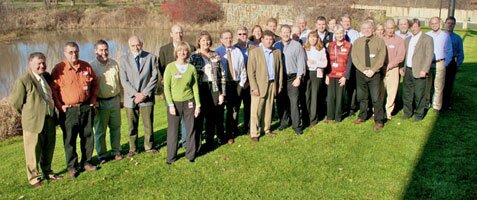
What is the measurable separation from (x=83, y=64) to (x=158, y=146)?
223 cm

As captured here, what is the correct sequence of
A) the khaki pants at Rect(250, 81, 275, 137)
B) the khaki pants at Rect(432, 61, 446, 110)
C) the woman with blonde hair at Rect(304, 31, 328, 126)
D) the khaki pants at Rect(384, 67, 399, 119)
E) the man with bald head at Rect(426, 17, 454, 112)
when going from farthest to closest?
the khaki pants at Rect(432, 61, 446, 110) < the man with bald head at Rect(426, 17, 454, 112) < the khaki pants at Rect(384, 67, 399, 119) < the woman with blonde hair at Rect(304, 31, 328, 126) < the khaki pants at Rect(250, 81, 275, 137)

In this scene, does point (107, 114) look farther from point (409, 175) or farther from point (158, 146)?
point (409, 175)

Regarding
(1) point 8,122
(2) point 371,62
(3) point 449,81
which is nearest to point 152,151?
(2) point 371,62

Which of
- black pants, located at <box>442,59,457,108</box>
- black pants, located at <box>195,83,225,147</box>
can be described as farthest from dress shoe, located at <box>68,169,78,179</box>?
black pants, located at <box>442,59,457,108</box>

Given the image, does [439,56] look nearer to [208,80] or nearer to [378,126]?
[378,126]

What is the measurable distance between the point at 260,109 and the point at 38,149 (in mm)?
3667

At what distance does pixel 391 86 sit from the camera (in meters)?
7.97

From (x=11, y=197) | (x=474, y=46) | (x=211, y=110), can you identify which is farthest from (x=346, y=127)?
(x=474, y=46)

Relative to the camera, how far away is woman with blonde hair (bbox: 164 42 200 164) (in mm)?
5992

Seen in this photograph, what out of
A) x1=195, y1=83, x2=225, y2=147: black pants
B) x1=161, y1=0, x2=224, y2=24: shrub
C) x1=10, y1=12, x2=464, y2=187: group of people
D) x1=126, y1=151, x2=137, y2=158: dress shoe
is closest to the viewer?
x1=10, y1=12, x2=464, y2=187: group of people

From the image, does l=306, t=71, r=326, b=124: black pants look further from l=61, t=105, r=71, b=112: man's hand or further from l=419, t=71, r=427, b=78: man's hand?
l=61, t=105, r=71, b=112: man's hand

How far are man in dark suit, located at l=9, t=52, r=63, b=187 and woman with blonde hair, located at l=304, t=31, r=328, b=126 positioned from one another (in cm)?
451

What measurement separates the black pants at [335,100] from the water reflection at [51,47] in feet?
25.8

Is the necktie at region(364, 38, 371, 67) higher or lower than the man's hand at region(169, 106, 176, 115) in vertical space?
higher
